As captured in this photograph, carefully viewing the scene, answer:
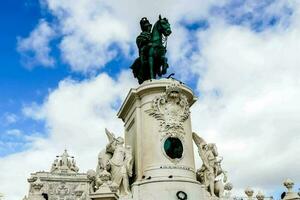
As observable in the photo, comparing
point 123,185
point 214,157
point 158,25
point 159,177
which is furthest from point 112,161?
point 158,25

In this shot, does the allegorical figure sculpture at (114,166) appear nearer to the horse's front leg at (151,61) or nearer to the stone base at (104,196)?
the stone base at (104,196)

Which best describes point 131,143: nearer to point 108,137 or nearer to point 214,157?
point 108,137

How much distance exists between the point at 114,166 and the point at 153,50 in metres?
5.93

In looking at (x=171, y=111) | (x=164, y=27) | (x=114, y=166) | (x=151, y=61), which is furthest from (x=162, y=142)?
(x=164, y=27)

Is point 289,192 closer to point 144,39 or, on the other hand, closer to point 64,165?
point 144,39

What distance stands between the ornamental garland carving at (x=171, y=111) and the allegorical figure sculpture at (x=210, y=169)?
193 centimetres

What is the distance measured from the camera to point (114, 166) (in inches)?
650

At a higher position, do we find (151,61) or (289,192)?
(151,61)

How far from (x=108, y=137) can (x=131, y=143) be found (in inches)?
46.0

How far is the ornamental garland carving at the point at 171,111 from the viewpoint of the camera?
16.7m

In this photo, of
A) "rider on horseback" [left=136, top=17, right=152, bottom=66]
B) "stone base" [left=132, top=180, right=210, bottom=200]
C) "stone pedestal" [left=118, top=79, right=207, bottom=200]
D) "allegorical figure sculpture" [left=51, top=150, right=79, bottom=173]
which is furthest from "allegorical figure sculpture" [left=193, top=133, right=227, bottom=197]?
"allegorical figure sculpture" [left=51, top=150, right=79, bottom=173]

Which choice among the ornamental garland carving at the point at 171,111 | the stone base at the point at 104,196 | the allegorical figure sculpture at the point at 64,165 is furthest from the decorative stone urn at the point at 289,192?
the allegorical figure sculpture at the point at 64,165

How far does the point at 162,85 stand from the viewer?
681 inches

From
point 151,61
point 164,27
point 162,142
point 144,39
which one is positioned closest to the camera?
point 162,142
